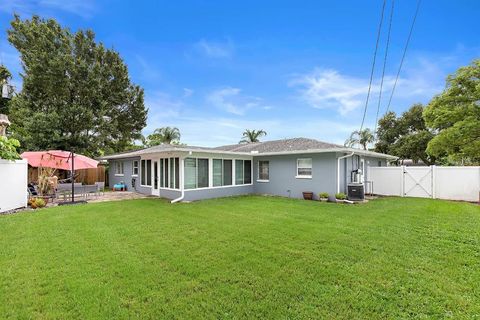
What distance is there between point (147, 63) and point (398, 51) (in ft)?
50.1

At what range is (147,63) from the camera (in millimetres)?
17828

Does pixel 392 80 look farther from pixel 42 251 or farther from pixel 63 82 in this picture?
pixel 63 82

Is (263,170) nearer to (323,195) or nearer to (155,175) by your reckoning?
(323,195)

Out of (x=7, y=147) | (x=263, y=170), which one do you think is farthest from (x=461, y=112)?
(x=7, y=147)

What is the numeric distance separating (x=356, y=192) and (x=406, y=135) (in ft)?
76.8

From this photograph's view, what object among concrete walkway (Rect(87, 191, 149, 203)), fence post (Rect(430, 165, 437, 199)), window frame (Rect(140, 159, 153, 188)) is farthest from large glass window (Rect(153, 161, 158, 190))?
fence post (Rect(430, 165, 437, 199))

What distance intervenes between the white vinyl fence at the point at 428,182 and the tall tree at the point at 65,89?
74.7ft

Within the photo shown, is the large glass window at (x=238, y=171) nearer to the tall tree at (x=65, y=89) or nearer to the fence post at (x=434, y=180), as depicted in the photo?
the fence post at (x=434, y=180)

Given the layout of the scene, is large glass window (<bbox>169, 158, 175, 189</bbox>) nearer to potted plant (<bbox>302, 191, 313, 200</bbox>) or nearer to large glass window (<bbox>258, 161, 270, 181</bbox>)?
large glass window (<bbox>258, 161, 270, 181</bbox>)

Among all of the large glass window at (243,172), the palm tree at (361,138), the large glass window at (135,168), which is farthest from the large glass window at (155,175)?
the palm tree at (361,138)

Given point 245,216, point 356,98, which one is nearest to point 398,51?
point 356,98

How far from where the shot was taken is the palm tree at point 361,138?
30.3 meters

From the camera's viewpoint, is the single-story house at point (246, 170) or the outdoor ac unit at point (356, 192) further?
the single-story house at point (246, 170)

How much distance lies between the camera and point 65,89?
68.6 feet
